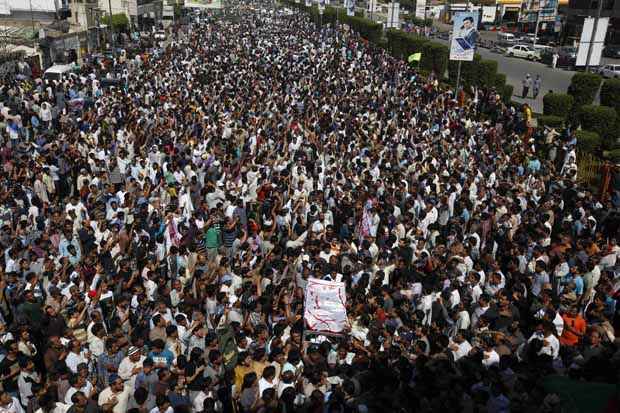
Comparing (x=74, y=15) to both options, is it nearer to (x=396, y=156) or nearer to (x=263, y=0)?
(x=396, y=156)

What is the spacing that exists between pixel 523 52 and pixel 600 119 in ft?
87.3

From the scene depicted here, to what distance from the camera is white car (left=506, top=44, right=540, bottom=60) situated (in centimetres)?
4191

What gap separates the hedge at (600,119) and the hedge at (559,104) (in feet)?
5.75

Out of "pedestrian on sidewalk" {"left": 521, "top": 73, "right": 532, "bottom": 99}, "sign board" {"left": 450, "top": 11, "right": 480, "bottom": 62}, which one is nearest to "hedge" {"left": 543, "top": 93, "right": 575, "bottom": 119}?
"sign board" {"left": 450, "top": 11, "right": 480, "bottom": 62}

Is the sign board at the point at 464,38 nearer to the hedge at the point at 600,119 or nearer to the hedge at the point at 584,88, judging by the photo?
the hedge at the point at 600,119

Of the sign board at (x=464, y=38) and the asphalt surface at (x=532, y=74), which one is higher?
the sign board at (x=464, y=38)

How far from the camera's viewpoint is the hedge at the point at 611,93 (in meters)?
19.5

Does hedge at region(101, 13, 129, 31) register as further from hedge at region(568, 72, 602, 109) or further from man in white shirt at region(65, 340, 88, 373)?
man in white shirt at region(65, 340, 88, 373)

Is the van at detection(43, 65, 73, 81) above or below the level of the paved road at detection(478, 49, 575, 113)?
above

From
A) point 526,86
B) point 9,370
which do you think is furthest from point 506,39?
A: point 9,370

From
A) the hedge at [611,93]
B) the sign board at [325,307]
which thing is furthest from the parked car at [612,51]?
the sign board at [325,307]

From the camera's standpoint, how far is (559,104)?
796 inches

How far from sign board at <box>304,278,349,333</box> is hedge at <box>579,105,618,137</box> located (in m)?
14.9

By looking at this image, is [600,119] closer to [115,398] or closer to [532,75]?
[532,75]
